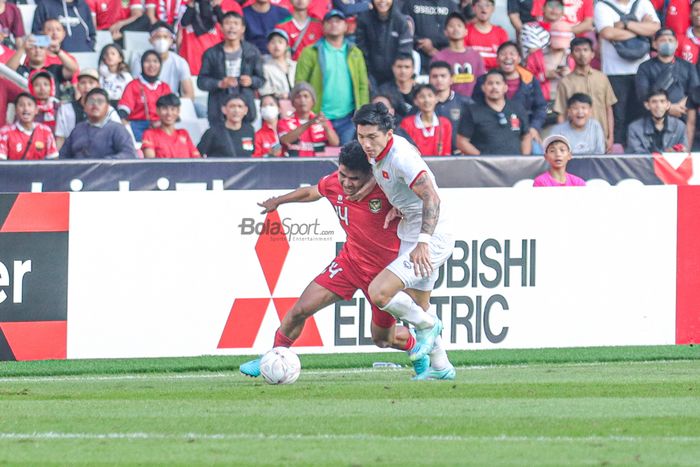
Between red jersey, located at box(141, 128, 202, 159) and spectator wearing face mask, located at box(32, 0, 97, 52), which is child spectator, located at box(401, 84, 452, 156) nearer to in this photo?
red jersey, located at box(141, 128, 202, 159)

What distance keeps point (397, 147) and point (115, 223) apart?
409 centimetres

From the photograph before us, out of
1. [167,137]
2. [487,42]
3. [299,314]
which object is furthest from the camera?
[487,42]

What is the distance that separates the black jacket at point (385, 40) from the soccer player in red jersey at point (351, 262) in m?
6.88

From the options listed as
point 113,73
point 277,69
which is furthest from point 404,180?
point 113,73

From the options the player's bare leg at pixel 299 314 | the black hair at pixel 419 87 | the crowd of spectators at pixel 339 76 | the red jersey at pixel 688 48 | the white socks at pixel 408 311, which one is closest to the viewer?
the white socks at pixel 408 311

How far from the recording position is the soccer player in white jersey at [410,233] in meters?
9.77

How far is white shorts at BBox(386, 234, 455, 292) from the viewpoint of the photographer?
10.2 metres

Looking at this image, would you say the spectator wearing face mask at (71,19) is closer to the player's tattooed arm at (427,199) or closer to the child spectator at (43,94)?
the child spectator at (43,94)

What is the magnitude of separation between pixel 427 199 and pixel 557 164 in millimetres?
4727

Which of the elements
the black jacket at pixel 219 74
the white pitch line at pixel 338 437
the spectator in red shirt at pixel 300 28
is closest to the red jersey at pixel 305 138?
the black jacket at pixel 219 74

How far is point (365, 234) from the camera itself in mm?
10789

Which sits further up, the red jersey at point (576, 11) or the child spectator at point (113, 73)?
the red jersey at point (576, 11)

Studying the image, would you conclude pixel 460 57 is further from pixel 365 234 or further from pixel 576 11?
pixel 365 234

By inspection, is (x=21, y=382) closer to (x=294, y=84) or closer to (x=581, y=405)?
(x=581, y=405)
